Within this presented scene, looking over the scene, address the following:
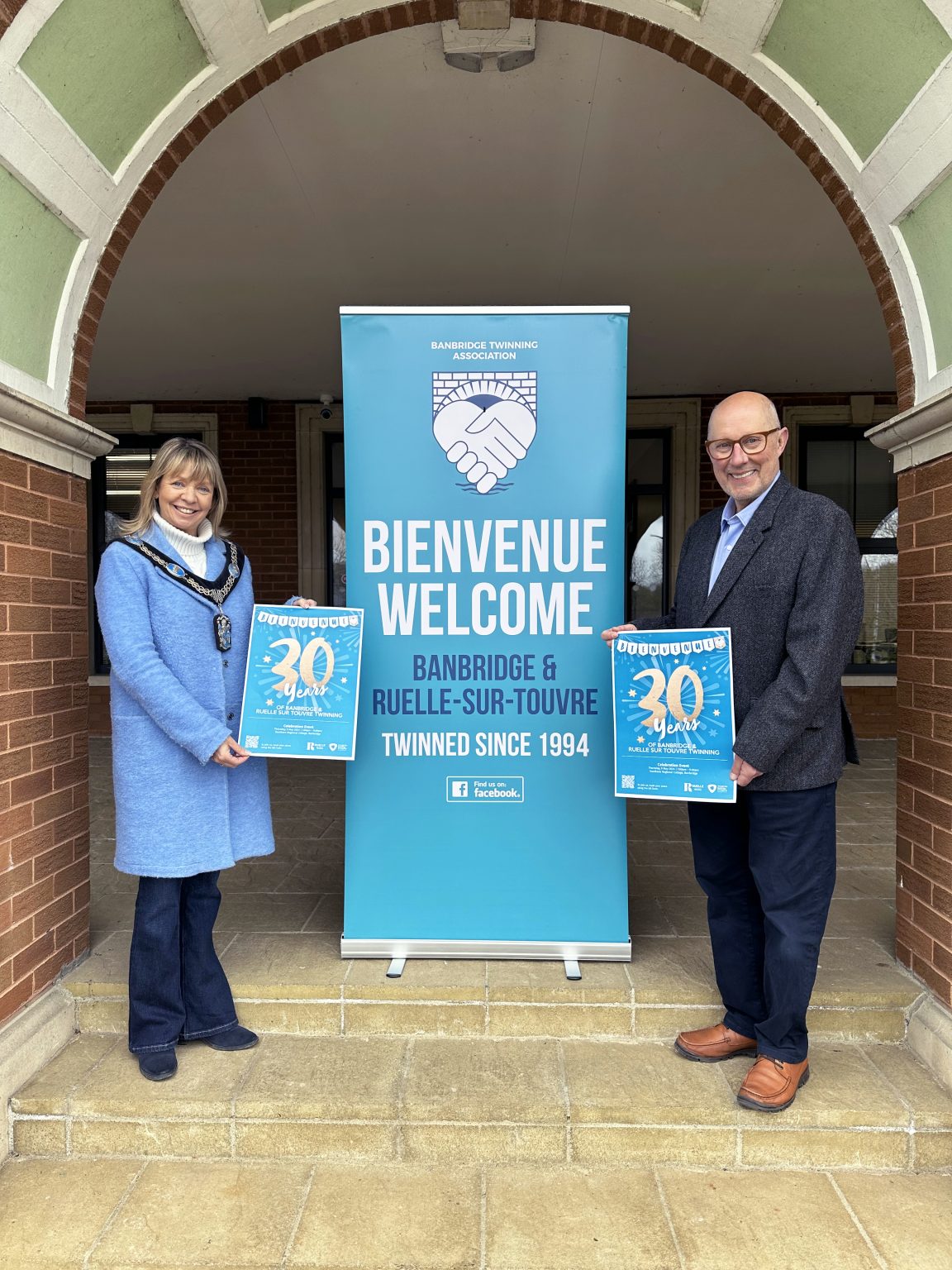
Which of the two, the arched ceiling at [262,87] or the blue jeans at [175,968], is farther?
the blue jeans at [175,968]

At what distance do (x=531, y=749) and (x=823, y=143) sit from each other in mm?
2246

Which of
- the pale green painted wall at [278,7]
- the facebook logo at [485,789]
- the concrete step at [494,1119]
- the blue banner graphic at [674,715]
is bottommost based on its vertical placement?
the concrete step at [494,1119]

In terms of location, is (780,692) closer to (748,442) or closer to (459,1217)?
(748,442)

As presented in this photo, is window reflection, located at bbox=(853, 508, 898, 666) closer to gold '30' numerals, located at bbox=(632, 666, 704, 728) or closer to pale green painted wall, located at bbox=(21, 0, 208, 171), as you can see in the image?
gold '30' numerals, located at bbox=(632, 666, 704, 728)

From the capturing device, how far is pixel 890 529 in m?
7.68

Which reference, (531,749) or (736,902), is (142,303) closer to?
(531,749)

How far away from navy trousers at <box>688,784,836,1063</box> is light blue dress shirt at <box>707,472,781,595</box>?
645 millimetres

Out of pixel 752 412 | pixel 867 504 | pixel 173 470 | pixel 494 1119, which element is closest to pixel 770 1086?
pixel 494 1119

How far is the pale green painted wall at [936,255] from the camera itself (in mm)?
2332

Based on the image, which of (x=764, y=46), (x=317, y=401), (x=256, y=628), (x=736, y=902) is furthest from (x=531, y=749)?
(x=317, y=401)

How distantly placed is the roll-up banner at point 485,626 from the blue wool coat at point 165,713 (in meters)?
0.54

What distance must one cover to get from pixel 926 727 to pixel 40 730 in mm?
2843

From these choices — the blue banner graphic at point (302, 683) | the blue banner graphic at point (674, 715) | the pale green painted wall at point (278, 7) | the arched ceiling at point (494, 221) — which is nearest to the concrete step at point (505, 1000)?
the blue banner graphic at point (674, 715)

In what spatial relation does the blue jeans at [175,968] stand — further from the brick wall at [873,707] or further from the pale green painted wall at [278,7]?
the brick wall at [873,707]
